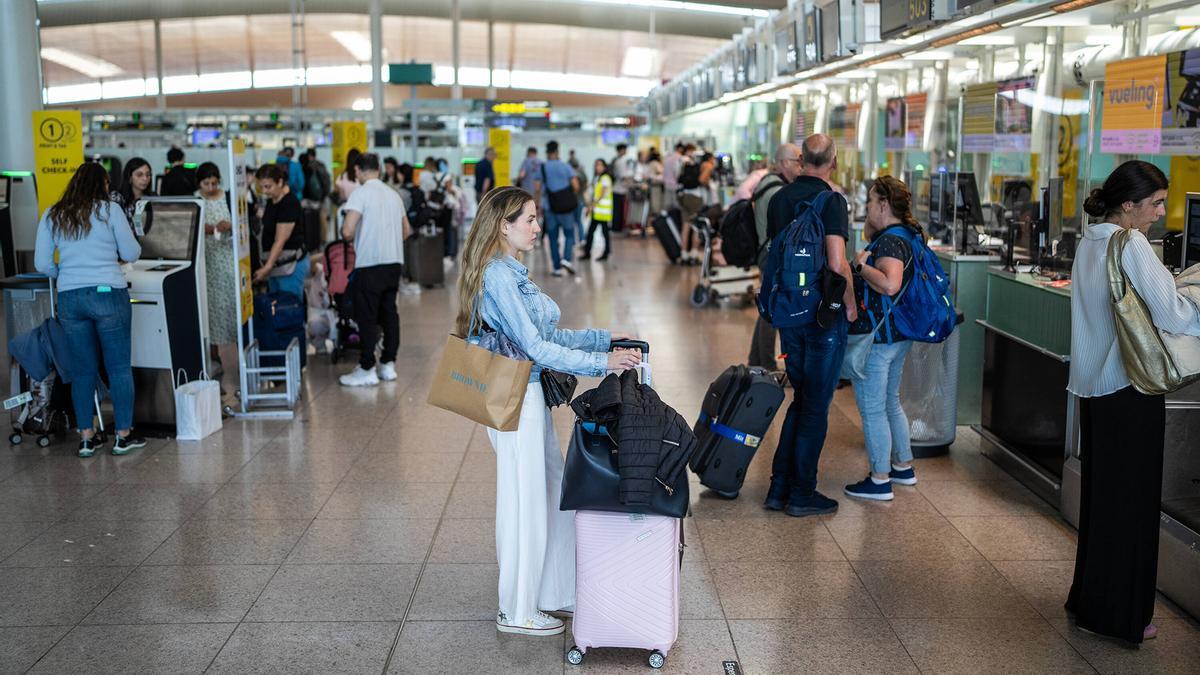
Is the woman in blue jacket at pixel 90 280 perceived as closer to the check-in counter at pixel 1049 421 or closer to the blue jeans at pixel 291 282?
the blue jeans at pixel 291 282

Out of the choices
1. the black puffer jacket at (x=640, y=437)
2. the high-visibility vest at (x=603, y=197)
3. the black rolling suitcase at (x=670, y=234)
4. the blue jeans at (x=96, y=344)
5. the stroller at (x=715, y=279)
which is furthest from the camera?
the high-visibility vest at (x=603, y=197)

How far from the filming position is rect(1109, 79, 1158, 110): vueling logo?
5992 mm

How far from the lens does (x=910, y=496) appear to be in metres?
5.36

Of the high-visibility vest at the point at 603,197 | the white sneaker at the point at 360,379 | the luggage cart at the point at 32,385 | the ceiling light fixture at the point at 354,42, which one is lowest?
the white sneaker at the point at 360,379

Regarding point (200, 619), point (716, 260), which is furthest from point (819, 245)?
point (716, 260)

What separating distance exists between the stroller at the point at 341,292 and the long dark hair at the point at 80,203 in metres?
2.47

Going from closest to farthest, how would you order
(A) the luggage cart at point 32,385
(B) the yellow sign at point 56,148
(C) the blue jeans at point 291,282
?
(A) the luggage cart at point 32,385
(C) the blue jeans at point 291,282
(B) the yellow sign at point 56,148

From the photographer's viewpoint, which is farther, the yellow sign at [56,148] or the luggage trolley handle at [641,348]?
the yellow sign at [56,148]

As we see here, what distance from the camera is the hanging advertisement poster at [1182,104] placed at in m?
5.64

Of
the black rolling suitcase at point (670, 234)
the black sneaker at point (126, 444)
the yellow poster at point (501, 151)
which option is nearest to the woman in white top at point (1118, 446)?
the black sneaker at point (126, 444)

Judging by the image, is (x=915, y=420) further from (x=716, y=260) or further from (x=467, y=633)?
(x=716, y=260)

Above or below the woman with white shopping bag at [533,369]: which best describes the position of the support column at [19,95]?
above

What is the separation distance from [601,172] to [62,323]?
1098 cm

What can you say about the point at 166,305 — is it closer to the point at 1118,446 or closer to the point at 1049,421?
the point at 1049,421
